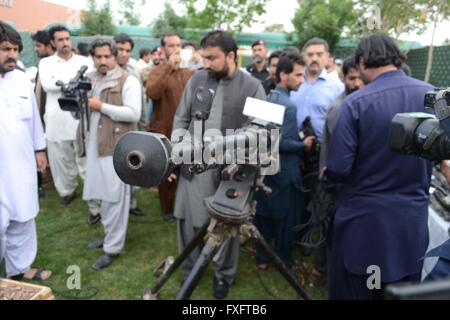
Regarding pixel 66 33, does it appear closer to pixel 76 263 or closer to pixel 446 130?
pixel 76 263

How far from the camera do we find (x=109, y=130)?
299 centimetres

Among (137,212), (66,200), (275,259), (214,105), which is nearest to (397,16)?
(214,105)

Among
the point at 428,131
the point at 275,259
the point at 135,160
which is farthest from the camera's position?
the point at 275,259

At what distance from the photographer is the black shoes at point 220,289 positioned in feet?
9.27

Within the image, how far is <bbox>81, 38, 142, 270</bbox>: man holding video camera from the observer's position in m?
2.97

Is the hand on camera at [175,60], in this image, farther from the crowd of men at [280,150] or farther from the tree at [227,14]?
the tree at [227,14]

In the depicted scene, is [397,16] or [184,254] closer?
[397,16]

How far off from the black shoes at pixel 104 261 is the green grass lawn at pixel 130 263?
0.04 meters

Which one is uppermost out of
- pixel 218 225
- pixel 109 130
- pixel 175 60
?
pixel 175 60

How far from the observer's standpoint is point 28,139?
2.68 metres

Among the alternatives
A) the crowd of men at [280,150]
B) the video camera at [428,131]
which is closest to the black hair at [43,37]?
the crowd of men at [280,150]

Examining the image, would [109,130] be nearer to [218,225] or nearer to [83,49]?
[218,225]

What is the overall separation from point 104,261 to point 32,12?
209cm

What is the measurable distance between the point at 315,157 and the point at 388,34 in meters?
1.43
